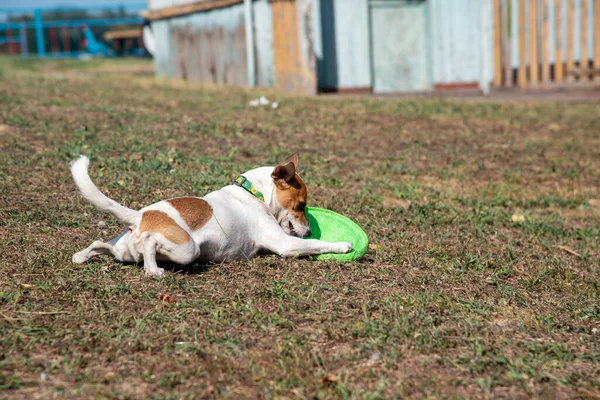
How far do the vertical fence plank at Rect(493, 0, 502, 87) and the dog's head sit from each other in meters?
10.9

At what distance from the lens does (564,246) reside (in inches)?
281

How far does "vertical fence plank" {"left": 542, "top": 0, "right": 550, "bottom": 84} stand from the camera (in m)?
15.5

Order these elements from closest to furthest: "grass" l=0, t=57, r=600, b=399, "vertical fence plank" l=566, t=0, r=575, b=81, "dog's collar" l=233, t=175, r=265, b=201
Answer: "grass" l=0, t=57, r=600, b=399, "dog's collar" l=233, t=175, r=265, b=201, "vertical fence plank" l=566, t=0, r=575, b=81

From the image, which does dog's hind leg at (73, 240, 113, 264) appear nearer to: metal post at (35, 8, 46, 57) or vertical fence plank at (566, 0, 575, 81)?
vertical fence plank at (566, 0, 575, 81)

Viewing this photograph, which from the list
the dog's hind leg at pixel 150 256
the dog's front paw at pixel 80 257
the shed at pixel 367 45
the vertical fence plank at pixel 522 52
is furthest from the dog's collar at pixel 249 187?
the vertical fence plank at pixel 522 52

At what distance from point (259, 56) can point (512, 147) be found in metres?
7.06

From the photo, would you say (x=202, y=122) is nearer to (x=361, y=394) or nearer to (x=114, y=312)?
(x=114, y=312)

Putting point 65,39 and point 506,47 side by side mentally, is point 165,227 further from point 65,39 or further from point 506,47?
point 65,39

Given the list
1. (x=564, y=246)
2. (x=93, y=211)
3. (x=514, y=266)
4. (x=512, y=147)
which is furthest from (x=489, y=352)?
(x=512, y=147)

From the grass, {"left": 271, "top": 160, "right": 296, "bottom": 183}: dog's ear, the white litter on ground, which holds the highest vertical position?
the white litter on ground

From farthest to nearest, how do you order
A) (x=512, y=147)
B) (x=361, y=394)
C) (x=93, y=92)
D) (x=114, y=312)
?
(x=93, y=92) → (x=512, y=147) → (x=114, y=312) → (x=361, y=394)

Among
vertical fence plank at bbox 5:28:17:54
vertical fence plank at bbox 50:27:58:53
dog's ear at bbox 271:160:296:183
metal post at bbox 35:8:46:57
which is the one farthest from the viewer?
vertical fence plank at bbox 50:27:58:53

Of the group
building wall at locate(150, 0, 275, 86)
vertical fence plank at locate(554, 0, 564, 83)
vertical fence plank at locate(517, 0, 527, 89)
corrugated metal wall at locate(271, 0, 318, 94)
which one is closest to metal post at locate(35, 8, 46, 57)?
building wall at locate(150, 0, 275, 86)

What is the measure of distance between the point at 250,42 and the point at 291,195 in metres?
11.0
